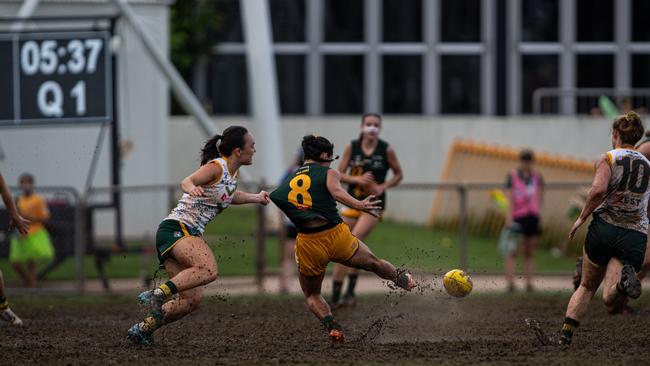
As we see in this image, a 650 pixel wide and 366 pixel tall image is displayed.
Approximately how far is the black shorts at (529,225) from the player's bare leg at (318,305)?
7.57 m

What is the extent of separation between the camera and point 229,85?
31.0 metres

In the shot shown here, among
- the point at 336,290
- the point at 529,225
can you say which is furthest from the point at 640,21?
the point at 336,290

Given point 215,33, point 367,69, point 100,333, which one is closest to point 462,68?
point 367,69

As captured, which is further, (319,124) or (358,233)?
(319,124)

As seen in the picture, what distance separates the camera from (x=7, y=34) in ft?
57.9

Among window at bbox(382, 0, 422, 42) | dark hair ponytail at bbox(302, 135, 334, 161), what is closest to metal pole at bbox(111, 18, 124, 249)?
dark hair ponytail at bbox(302, 135, 334, 161)

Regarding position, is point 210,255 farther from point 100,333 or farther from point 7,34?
point 7,34

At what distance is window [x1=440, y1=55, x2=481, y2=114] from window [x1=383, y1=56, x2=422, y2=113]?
23.3 inches

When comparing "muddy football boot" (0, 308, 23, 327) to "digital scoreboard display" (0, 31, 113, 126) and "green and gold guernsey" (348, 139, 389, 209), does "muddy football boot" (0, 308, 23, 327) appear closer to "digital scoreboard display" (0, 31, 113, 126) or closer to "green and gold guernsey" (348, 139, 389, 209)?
"green and gold guernsey" (348, 139, 389, 209)

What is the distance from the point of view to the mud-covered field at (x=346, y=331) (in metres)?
10.2

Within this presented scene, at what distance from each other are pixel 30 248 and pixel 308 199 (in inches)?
306

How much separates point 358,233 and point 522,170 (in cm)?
487

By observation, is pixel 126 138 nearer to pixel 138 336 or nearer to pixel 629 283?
pixel 138 336

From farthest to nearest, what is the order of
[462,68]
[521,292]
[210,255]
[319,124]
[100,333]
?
[462,68], [319,124], [521,292], [100,333], [210,255]
